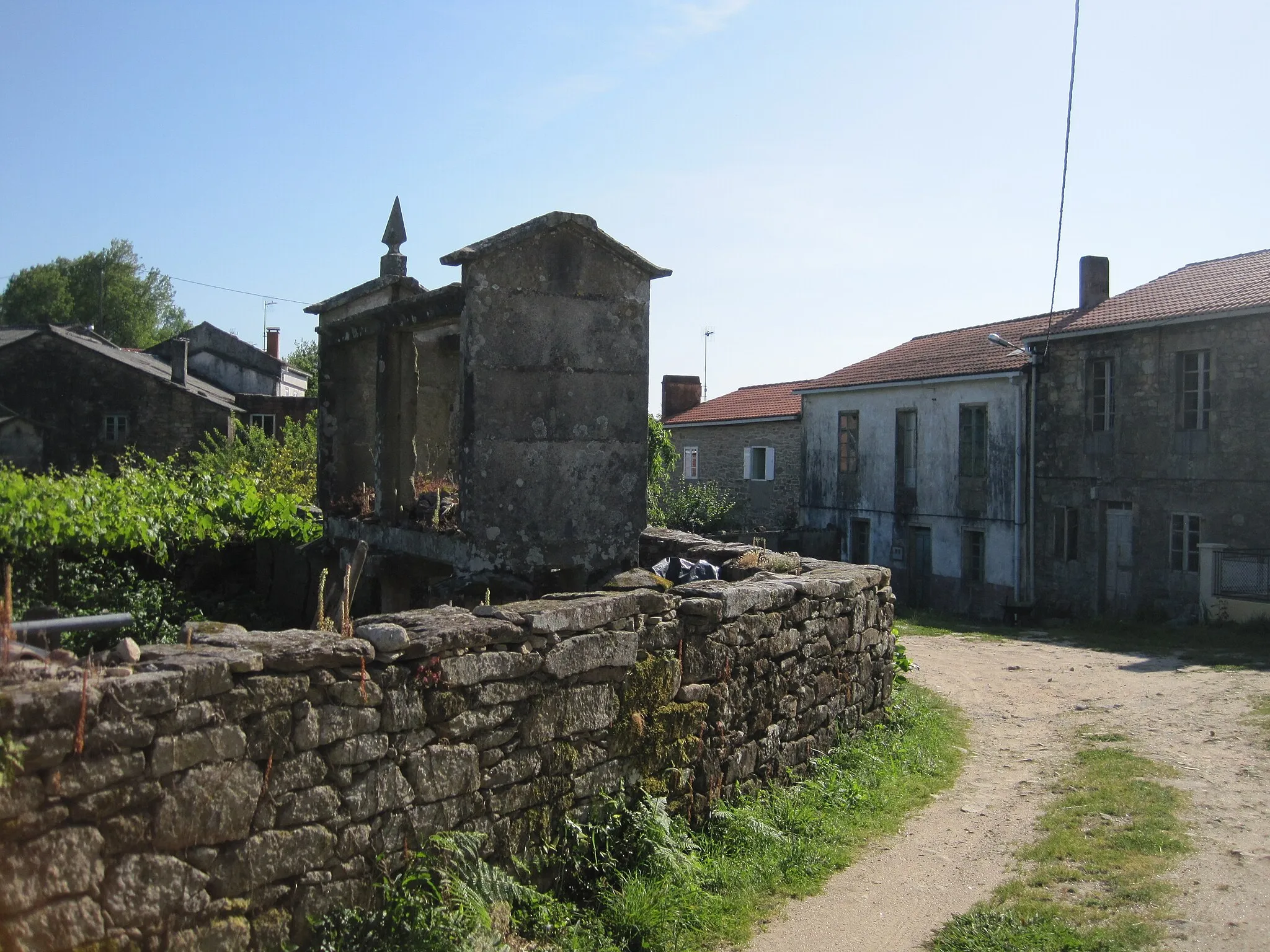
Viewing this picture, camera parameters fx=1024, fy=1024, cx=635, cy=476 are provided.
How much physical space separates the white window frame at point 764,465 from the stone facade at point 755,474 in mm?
39

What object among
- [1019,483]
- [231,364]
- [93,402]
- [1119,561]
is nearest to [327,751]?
[1119,561]

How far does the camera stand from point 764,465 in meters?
33.1

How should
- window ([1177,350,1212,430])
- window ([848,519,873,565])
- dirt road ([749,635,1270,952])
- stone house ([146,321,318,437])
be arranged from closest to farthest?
dirt road ([749,635,1270,952])
window ([1177,350,1212,430])
window ([848,519,873,565])
stone house ([146,321,318,437])

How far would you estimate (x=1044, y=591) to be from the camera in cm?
2217

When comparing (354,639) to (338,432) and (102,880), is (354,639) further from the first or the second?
(338,432)

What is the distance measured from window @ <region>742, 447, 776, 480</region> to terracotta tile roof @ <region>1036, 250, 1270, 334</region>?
11.7 meters

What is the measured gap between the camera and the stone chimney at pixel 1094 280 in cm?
2392

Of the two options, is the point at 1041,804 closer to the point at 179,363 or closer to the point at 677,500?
the point at 677,500

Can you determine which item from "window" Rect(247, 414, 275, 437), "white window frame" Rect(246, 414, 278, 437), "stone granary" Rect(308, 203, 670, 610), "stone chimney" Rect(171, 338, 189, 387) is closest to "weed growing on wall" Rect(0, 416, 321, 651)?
"stone granary" Rect(308, 203, 670, 610)

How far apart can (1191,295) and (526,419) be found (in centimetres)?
1716

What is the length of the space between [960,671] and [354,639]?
35.5 feet

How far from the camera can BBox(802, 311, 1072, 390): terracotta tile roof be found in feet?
78.5

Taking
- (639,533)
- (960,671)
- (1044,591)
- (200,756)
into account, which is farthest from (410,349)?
(1044,591)

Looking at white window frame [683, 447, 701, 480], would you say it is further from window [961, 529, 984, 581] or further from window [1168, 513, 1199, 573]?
window [1168, 513, 1199, 573]
